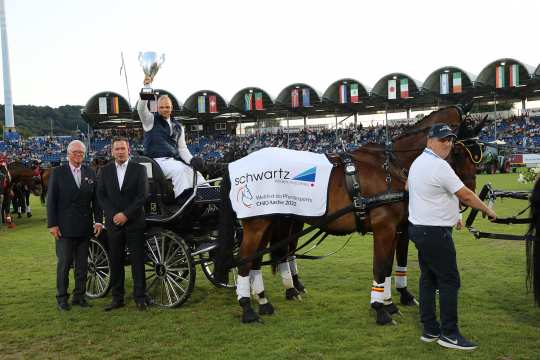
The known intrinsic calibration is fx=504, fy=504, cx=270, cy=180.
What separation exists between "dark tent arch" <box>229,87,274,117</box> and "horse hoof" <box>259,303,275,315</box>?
45910 millimetres

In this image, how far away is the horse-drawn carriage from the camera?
6020mm

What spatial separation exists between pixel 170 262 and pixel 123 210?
84cm

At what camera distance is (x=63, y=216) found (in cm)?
604

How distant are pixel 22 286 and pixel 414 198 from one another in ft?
19.4

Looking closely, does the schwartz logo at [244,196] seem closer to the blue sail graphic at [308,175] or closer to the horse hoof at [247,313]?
the blue sail graphic at [308,175]

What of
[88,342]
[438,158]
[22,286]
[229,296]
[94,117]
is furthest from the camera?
[94,117]

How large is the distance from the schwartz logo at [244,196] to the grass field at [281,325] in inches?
50.8

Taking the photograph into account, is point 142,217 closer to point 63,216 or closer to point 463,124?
point 63,216

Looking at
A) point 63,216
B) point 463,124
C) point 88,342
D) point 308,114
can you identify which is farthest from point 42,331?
point 308,114

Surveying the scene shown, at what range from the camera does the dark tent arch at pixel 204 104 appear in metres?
51.6

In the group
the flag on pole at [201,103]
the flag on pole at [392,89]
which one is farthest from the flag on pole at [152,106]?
the flag on pole at [201,103]

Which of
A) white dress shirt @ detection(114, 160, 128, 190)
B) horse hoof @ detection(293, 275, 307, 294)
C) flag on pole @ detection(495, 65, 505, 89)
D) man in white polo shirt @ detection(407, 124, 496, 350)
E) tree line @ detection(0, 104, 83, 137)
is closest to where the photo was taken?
man in white polo shirt @ detection(407, 124, 496, 350)

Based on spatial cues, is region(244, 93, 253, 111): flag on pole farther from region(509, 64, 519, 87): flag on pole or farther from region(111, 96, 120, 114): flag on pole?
region(509, 64, 519, 87): flag on pole

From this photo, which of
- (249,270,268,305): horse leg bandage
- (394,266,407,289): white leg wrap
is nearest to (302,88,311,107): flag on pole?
(394,266,407,289): white leg wrap
